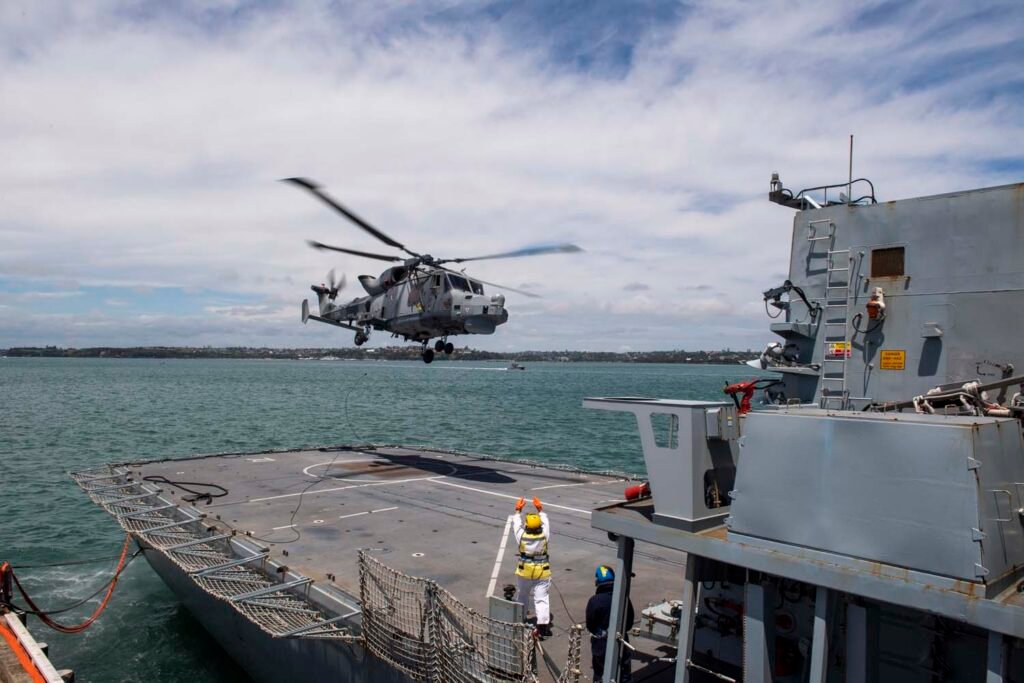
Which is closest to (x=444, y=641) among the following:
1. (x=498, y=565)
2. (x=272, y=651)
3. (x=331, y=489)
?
(x=498, y=565)

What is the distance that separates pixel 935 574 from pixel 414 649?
232 inches

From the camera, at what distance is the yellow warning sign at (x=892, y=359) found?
8016 millimetres

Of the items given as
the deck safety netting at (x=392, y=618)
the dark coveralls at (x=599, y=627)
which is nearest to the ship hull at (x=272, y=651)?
the deck safety netting at (x=392, y=618)

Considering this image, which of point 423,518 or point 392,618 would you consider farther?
point 423,518

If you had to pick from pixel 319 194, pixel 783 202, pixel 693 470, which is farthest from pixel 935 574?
pixel 319 194

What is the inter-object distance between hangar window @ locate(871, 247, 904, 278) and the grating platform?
5.02 m

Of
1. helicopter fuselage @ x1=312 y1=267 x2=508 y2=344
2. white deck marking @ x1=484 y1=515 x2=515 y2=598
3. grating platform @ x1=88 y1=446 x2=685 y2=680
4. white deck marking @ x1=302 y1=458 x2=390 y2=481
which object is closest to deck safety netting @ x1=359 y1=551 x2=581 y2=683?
grating platform @ x1=88 y1=446 x2=685 y2=680

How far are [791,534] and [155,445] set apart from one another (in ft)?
141

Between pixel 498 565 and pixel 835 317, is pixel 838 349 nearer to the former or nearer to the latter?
pixel 835 317

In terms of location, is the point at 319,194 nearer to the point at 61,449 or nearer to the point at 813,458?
the point at 813,458

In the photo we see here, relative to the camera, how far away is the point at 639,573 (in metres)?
11.6

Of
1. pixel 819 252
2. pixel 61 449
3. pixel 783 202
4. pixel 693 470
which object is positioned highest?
pixel 783 202

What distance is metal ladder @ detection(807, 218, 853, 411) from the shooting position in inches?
332

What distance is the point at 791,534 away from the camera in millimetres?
4891
